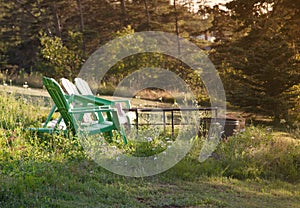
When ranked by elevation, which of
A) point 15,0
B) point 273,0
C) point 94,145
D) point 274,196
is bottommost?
point 274,196

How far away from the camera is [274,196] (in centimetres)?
476

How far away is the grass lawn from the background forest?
5128 millimetres

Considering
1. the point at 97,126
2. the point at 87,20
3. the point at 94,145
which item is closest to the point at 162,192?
the point at 94,145

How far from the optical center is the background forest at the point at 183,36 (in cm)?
1151

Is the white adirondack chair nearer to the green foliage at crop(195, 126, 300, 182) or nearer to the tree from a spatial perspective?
the green foliage at crop(195, 126, 300, 182)

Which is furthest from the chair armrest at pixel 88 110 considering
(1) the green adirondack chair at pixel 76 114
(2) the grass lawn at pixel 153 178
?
(2) the grass lawn at pixel 153 178

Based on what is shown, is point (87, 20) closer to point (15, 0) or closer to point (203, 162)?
point (15, 0)

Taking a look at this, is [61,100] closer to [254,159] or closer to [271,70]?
[254,159]

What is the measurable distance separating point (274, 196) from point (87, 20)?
20996 millimetres

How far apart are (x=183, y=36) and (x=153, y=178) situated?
17653 millimetres

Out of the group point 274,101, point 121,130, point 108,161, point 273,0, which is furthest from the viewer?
point 273,0

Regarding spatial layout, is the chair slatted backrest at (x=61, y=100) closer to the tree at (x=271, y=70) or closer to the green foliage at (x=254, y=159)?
the green foliage at (x=254, y=159)

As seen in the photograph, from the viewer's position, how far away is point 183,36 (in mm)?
22234

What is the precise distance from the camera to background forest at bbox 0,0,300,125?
37.8ft
